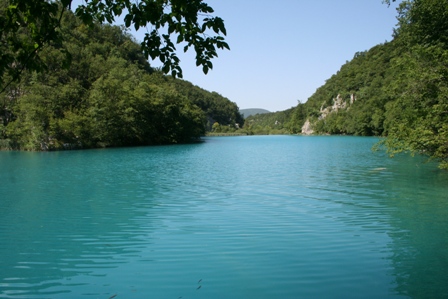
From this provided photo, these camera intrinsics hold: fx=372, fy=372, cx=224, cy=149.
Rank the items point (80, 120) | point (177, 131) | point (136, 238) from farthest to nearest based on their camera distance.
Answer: point (177, 131) → point (80, 120) → point (136, 238)

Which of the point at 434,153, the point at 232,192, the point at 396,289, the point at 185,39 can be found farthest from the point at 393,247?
the point at 434,153

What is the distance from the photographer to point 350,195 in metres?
14.7

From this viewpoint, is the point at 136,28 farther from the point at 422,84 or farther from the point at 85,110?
the point at 85,110

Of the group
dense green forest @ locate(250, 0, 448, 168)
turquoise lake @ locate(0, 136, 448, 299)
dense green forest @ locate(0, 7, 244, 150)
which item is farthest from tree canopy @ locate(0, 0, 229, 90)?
dense green forest @ locate(0, 7, 244, 150)

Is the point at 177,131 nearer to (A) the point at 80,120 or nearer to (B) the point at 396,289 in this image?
(A) the point at 80,120

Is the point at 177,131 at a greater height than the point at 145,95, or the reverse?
the point at 145,95

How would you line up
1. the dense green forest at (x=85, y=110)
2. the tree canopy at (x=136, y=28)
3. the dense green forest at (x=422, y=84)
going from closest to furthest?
the tree canopy at (x=136, y=28), the dense green forest at (x=422, y=84), the dense green forest at (x=85, y=110)

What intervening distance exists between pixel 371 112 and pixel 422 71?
262 ft

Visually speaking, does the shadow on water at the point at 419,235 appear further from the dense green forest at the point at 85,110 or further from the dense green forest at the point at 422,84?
the dense green forest at the point at 85,110

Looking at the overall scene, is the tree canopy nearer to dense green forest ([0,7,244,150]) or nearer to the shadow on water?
the shadow on water

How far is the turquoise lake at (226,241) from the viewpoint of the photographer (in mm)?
6211

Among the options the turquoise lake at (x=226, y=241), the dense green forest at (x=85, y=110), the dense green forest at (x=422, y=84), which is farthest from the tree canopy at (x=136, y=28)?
the dense green forest at (x=85, y=110)

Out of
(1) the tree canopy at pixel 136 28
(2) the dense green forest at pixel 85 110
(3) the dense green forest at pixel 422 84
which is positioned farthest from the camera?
(2) the dense green forest at pixel 85 110

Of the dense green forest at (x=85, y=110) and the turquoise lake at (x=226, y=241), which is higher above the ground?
the dense green forest at (x=85, y=110)
